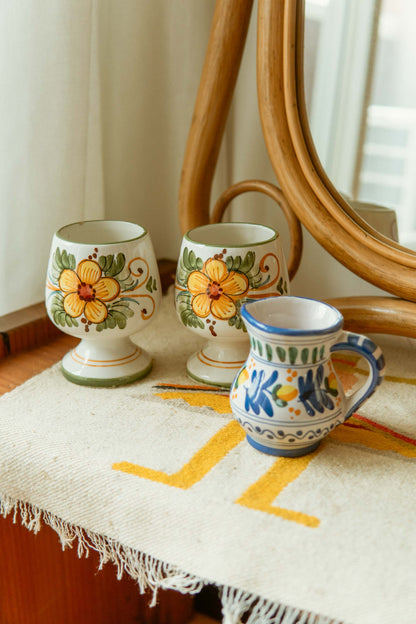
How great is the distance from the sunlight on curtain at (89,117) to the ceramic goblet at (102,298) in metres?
0.09

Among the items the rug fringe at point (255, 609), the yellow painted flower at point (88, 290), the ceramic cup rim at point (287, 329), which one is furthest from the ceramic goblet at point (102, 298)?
the rug fringe at point (255, 609)

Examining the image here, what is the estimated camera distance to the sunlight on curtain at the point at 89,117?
0.59 metres

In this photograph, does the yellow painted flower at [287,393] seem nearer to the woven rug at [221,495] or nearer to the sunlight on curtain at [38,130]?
the woven rug at [221,495]

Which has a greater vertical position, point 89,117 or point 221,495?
point 89,117

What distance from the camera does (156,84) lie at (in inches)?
30.1

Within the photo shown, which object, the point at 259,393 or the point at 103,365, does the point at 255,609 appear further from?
the point at 103,365

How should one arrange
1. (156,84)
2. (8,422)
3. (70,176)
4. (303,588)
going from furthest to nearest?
(156,84), (70,176), (8,422), (303,588)

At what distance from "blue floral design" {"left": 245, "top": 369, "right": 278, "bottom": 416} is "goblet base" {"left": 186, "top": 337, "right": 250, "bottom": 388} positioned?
113mm

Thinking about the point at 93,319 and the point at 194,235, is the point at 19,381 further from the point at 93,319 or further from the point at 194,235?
the point at 194,235

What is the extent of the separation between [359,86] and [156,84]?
28 centimetres

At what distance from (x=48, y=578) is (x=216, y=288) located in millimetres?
306

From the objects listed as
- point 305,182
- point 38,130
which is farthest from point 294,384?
point 38,130

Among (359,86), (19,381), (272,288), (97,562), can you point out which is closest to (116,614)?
(97,562)

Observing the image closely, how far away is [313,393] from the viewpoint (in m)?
0.43
